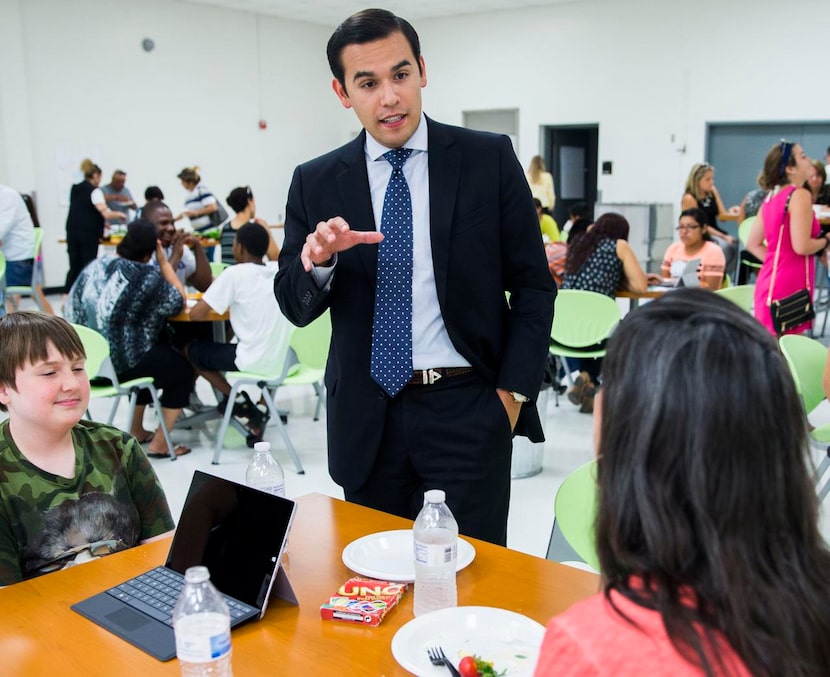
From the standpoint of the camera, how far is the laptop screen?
1456mm

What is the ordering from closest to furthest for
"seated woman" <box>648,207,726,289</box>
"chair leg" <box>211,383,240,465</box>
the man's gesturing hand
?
1. the man's gesturing hand
2. "chair leg" <box>211,383,240,465</box>
3. "seated woman" <box>648,207,726,289</box>

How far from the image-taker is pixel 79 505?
1.91 m

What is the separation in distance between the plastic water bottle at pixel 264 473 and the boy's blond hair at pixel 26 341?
1.79 feet

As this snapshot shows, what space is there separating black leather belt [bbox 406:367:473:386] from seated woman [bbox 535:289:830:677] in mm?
1110

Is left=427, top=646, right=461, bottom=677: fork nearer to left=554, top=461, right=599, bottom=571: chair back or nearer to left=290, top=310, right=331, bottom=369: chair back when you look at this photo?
left=554, top=461, right=599, bottom=571: chair back

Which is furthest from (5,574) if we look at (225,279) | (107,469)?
(225,279)

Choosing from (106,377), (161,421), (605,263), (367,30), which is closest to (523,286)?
(367,30)

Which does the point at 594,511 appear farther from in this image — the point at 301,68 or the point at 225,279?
the point at 301,68

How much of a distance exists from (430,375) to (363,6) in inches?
470

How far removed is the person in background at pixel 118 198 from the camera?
33.0ft

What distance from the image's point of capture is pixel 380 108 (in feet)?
6.36

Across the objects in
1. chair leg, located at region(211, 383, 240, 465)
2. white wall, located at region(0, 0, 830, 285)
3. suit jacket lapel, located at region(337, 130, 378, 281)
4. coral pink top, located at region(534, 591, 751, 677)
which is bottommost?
chair leg, located at region(211, 383, 240, 465)

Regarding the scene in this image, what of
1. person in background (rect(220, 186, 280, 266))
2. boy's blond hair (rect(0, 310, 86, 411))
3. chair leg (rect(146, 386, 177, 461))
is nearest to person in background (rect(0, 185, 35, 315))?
person in background (rect(220, 186, 280, 266))

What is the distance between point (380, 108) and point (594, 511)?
1256 mm
